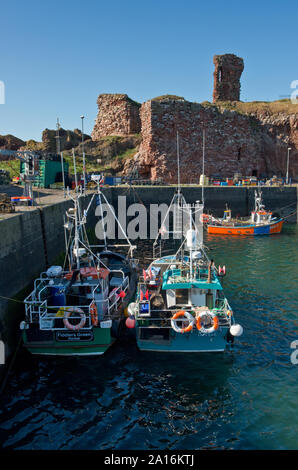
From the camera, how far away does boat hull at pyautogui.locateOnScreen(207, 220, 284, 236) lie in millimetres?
35406

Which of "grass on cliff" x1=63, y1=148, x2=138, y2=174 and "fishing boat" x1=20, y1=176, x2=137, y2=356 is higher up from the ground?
"grass on cliff" x1=63, y1=148, x2=138, y2=174

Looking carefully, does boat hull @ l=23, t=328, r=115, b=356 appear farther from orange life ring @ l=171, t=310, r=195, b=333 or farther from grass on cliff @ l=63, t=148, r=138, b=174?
grass on cliff @ l=63, t=148, r=138, b=174

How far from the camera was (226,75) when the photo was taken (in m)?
67.3

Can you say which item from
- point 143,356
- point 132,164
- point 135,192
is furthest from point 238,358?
point 132,164

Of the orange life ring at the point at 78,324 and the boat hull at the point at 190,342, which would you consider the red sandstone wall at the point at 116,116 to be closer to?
the orange life ring at the point at 78,324

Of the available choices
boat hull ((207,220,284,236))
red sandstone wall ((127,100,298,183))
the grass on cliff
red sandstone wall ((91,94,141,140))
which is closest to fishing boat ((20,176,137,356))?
boat hull ((207,220,284,236))

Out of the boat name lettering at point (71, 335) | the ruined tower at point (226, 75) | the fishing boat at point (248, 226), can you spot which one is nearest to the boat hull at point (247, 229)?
the fishing boat at point (248, 226)

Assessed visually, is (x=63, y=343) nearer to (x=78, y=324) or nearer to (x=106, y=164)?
(x=78, y=324)

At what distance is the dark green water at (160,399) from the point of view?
9.59 m

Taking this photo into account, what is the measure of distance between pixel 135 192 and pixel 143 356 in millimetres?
31635

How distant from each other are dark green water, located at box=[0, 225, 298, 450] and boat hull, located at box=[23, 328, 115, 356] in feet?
1.36

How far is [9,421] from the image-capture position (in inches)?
400

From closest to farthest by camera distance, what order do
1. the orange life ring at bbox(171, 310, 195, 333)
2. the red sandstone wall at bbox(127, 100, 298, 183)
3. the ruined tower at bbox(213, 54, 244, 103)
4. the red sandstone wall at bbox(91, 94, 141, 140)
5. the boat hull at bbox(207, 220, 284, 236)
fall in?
the orange life ring at bbox(171, 310, 195, 333) → the boat hull at bbox(207, 220, 284, 236) → the red sandstone wall at bbox(127, 100, 298, 183) → the red sandstone wall at bbox(91, 94, 141, 140) → the ruined tower at bbox(213, 54, 244, 103)

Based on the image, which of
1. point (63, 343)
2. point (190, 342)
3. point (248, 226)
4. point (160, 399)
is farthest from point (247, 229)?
point (160, 399)
